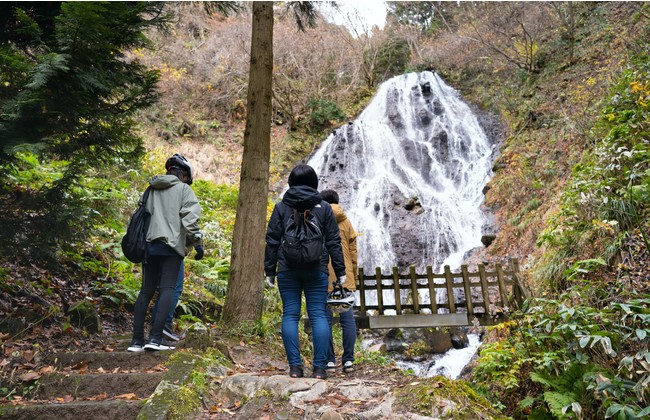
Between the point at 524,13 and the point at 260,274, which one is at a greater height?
the point at 524,13

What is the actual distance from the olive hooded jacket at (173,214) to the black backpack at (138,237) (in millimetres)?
80

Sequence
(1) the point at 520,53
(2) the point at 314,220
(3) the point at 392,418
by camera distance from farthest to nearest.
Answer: (1) the point at 520,53 → (2) the point at 314,220 → (3) the point at 392,418

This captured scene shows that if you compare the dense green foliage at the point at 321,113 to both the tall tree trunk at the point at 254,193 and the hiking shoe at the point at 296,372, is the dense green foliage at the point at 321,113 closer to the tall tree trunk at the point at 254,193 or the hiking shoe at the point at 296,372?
the tall tree trunk at the point at 254,193

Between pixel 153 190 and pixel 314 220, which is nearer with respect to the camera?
pixel 314 220

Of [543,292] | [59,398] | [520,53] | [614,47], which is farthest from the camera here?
[520,53]

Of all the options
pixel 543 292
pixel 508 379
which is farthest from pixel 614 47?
pixel 508 379

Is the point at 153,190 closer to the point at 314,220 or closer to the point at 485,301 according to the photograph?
the point at 314,220

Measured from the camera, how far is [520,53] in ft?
63.8

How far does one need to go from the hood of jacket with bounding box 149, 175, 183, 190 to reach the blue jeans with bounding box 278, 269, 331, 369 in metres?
1.54

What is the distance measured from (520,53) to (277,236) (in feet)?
62.2

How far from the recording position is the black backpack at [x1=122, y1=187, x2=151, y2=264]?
446 cm

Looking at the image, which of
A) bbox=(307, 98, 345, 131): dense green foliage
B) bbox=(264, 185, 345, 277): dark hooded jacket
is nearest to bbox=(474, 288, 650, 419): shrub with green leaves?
bbox=(264, 185, 345, 277): dark hooded jacket

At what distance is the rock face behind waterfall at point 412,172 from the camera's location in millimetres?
14523

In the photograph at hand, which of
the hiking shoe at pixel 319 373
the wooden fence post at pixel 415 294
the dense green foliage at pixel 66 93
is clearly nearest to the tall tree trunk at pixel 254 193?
the dense green foliage at pixel 66 93
